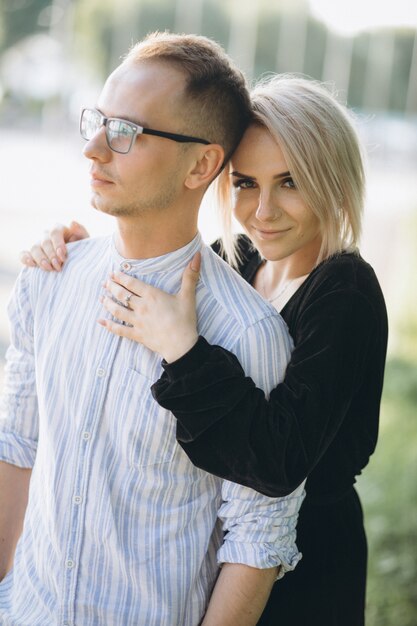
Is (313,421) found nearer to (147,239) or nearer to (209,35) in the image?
(147,239)

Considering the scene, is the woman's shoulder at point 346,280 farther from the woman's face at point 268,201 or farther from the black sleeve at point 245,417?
the black sleeve at point 245,417

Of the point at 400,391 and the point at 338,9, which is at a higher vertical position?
the point at 338,9

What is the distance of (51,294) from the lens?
2.10m

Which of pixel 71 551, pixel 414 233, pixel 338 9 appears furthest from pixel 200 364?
pixel 338 9

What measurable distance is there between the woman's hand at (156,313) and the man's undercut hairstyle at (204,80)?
1.08 ft

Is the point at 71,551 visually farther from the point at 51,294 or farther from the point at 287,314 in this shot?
the point at 287,314

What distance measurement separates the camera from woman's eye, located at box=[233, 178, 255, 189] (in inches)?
91.0

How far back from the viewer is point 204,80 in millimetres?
1995

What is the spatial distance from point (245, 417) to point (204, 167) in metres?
0.66

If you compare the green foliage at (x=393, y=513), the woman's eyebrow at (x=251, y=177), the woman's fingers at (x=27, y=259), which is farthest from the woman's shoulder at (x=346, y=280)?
the green foliage at (x=393, y=513)

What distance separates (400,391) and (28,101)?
33023 mm

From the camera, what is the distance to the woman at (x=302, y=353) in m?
1.80

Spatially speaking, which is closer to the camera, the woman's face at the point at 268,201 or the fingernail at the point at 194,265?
the fingernail at the point at 194,265

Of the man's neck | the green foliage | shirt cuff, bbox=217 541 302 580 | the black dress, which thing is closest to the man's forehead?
the man's neck
